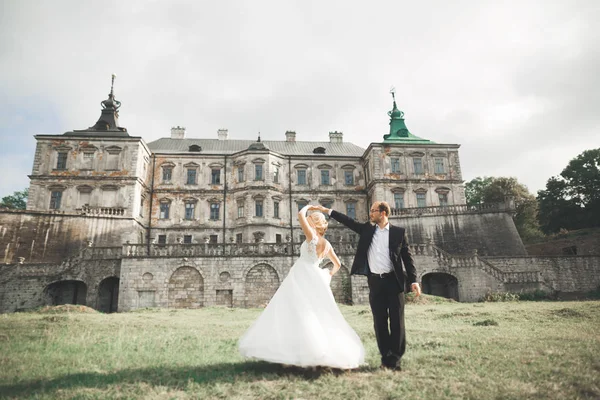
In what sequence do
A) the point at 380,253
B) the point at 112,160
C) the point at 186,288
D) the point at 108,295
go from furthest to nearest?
the point at 112,160 < the point at 108,295 < the point at 186,288 < the point at 380,253

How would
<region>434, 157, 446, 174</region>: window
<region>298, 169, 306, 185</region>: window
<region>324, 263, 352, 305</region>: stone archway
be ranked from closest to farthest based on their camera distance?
<region>324, 263, 352, 305</region>: stone archway < <region>434, 157, 446, 174</region>: window < <region>298, 169, 306, 185</region>: window

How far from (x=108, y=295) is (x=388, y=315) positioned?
80.8 feet

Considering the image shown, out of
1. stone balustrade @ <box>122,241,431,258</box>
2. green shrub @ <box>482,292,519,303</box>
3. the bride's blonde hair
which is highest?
stone balustrade @ <box>122,241,431,258</box>

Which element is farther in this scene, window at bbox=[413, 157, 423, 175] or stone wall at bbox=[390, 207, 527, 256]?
window at bbox=[413, 157, 423, 175]

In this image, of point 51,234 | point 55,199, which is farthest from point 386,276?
point 55,199

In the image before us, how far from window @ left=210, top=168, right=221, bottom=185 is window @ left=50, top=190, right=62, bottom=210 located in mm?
13384

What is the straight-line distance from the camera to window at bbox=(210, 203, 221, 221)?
121 ft

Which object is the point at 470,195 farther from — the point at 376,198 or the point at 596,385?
the point at 596,385

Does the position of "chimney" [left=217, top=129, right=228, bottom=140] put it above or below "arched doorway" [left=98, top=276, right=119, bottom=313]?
above

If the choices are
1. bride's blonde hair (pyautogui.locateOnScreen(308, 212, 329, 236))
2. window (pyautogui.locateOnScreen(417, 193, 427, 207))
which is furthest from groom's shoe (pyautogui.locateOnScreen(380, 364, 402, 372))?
window (pyautogui.locateOnScreen(417, 193, 427, 207))

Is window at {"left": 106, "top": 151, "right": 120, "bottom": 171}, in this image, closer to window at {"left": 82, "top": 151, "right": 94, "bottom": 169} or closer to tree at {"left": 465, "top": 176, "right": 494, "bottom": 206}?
window at {"left": 82, "top": 151, "right": 94, "bottom": 169}

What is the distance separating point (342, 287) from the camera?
22844mm

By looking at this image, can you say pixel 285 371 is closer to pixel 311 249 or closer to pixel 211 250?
pixel 311 249

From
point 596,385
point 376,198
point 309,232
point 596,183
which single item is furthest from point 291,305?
point 596,183
